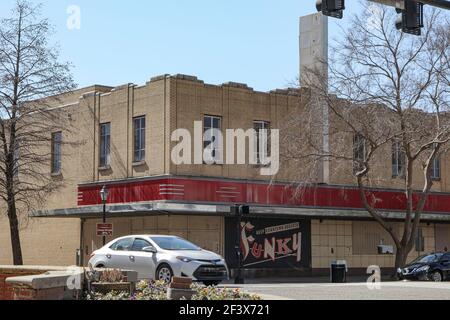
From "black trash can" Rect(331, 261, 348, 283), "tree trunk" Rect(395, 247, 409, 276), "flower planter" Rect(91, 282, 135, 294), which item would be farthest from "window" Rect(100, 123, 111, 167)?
"flower planter" Rect(91, 282, 135, 294)

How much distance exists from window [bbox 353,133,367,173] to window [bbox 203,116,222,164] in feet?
20.6

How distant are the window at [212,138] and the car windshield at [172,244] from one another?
13280mm

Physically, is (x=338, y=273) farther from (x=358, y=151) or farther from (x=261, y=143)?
(x=261, y=143)

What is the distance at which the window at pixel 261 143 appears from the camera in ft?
115

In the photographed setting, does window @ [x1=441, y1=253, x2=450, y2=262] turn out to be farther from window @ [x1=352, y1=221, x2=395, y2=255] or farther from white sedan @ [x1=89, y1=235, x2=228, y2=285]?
white sedan @ [x1=89, y1=235, x2=228, y2=285]

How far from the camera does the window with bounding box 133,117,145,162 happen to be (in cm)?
3442

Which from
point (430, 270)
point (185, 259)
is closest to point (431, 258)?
point (430, 270)

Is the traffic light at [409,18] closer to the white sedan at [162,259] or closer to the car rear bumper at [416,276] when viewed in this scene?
the white sedan at [162,259]

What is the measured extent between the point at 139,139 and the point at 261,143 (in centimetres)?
592

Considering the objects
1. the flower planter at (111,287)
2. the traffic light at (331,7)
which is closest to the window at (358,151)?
the traffic light at (331,7)

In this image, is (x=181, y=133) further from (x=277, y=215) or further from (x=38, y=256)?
(x=38, y=256)

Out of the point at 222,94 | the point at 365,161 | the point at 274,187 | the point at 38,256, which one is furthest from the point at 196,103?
the point at 38,256

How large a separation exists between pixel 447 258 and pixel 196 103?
13.1m

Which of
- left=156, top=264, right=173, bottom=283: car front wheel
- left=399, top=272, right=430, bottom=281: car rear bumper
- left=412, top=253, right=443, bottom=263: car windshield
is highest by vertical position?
left=156, top=264, right=173, bottom=283: car front wheel
